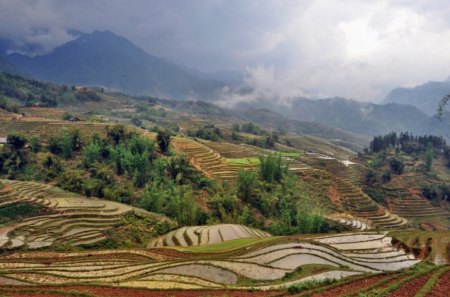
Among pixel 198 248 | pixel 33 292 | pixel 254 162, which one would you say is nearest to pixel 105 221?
pixel 198 248

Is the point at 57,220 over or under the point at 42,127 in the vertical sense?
under

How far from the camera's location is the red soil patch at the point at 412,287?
15240 millimetres

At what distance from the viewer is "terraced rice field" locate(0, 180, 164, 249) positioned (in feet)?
103

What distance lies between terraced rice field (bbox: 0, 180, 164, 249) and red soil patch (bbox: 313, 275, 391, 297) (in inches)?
951

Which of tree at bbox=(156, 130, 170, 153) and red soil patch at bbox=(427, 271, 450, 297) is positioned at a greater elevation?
tree at bbox=(156, 130, 170, 153)

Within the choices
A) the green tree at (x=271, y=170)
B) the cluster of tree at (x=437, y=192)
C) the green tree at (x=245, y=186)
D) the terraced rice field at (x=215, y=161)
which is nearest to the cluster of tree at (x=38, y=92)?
the terraced rice field at (x=215, y=161)

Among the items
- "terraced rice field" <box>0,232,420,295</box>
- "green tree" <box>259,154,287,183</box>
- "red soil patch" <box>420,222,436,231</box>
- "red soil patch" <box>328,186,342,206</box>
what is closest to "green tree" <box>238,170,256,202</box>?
"green tree" <box>259,154,287,183</box>

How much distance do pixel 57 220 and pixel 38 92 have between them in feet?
525

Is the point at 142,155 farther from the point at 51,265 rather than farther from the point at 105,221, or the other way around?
the point at 51,265

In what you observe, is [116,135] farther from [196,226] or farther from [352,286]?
[352,286]

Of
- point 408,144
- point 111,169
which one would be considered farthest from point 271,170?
point 408,144

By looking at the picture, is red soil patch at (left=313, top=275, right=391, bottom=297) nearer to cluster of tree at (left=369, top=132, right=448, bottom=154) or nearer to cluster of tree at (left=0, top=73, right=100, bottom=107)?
cluster of tree at (left=369, top=132, right=448, bottom=154)

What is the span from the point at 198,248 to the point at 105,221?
1318cm

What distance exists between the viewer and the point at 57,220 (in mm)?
35656
